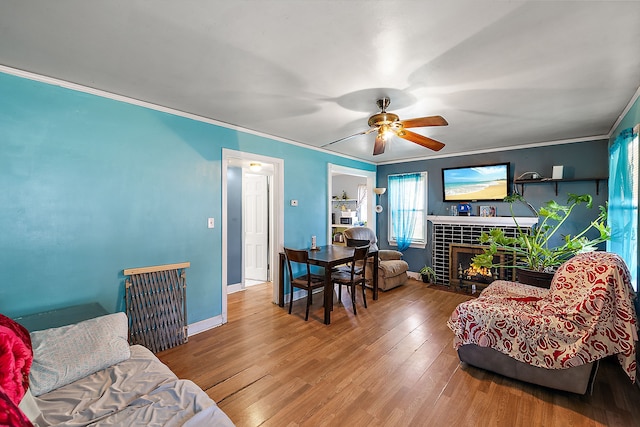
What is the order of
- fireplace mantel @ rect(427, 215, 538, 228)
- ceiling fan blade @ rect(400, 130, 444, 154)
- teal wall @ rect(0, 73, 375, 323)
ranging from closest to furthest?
teal wall @ rect(0, 73, 375, 323), ceiling fan blade @ rect(400, 130, 444, 154), fireplace mantel @ rect(427, 215, 538, 228)

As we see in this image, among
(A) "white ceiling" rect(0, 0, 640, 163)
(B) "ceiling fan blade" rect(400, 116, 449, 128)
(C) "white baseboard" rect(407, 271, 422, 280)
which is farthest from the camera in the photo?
(C) "white baseboard" rect(407, 271, 422, 280)

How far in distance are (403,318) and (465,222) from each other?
2377 mm

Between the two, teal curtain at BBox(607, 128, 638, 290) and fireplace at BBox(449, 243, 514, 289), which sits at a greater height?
teal curtain at BBox(607, 128, 638, 290)

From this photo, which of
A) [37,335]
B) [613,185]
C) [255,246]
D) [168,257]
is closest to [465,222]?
[613,185]

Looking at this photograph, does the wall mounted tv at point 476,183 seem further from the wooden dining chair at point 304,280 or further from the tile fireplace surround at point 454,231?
the wooden dining chair at point 304,280

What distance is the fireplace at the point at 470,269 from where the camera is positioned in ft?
15.3

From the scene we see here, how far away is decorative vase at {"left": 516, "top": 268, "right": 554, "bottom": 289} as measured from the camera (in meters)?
3.26

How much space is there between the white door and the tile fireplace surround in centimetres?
321

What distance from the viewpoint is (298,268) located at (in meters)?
4.44

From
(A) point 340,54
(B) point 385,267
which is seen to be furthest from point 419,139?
(B) point 385,267

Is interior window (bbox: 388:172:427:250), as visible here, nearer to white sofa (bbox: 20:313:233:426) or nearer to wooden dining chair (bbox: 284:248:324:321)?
wooden dining chair (bbox: 284:248:324:321)

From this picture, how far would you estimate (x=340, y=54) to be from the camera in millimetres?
1938

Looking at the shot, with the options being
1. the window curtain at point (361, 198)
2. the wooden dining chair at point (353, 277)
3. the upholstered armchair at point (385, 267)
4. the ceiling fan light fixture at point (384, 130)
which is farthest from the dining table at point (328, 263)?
the window curtain at point (361, 198)

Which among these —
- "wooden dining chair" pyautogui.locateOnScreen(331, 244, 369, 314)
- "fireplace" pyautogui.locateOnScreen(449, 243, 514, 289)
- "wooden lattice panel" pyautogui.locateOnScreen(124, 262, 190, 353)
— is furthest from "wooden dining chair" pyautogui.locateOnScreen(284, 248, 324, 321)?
"fireplace" pyautogui.locateOnScreen(449, 243, 514, 289)
